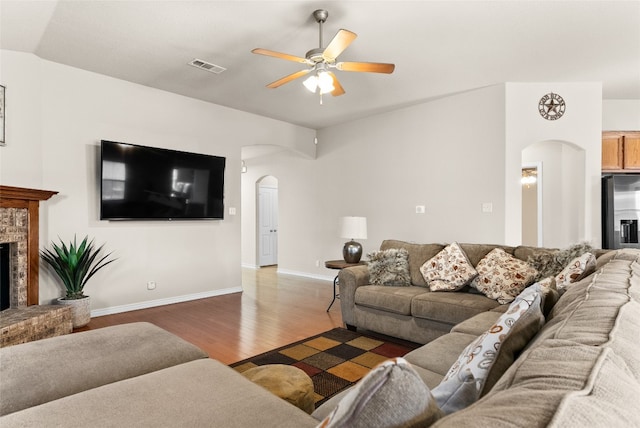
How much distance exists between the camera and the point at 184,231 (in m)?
4.93

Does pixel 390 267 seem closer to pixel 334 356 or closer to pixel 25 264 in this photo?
pixel 334 356

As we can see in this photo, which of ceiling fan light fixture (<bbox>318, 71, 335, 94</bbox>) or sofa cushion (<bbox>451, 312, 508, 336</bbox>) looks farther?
ceiling fan light fixture (<bbox>318, 71, 335, 94</bbox>)

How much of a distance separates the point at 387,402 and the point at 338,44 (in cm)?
257

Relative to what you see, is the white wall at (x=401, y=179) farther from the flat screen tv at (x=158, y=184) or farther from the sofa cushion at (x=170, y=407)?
the sofa cushion at (x=170, y=407)

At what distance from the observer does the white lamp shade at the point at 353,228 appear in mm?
4750

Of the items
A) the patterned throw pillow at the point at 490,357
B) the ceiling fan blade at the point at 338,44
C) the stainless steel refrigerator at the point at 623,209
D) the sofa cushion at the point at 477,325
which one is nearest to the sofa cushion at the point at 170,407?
the patterned throw pillow at the point at 490,357

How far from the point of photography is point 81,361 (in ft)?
5.21

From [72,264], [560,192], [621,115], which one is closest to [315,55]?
[72,264]

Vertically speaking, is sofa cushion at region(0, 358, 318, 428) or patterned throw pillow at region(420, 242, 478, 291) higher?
patterned throw pillow at region(420, 242, 478, 291)

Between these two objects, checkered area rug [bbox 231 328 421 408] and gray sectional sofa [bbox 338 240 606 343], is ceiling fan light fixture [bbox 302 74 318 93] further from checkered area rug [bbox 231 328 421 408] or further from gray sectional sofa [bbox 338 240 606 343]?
checkered area rug [bbox 231 328 421 408]

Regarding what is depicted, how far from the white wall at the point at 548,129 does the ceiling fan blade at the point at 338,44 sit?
2.74 metres

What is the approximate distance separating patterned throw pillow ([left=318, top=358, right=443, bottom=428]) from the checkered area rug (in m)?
1.92

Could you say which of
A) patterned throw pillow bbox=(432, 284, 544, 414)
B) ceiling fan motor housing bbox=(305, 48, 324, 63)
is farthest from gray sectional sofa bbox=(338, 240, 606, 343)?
ceiling fan motor housing bbox=(305, 48, 324, 63)

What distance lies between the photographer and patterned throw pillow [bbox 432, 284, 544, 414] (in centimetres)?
85
